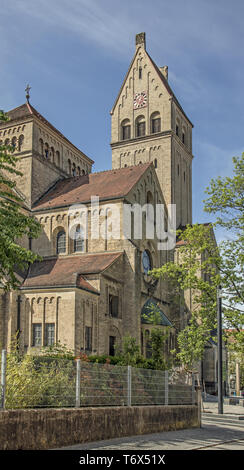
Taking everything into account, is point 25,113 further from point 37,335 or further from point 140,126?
point 37,335

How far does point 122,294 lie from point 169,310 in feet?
35.0

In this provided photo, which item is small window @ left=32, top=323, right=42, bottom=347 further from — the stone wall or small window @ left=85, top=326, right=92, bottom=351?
the stone wall

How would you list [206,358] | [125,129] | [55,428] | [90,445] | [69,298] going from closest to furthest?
[55,428]
[90,445]
[69,298]
[206,358]
[125,129]

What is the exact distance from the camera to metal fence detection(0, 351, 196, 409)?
34.9 ft

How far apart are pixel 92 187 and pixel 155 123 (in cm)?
1851

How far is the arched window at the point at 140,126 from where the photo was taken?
57.8m

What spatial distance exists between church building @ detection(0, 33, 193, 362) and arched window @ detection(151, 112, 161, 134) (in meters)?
0.12

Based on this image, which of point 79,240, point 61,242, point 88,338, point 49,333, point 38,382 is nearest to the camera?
point 38,382

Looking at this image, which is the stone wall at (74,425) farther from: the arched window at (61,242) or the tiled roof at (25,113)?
the tiled roof at (25,113)

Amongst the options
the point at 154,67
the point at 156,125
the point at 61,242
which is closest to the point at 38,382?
the point at 61,242

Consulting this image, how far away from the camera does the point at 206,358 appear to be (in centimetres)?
4994

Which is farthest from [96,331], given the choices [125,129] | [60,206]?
[125,129]

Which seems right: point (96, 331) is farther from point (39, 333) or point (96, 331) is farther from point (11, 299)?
point (11, 299)

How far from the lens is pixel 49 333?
3152 centimetres
